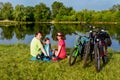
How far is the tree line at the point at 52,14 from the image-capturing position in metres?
124

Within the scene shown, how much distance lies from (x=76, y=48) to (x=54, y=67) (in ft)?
3.49

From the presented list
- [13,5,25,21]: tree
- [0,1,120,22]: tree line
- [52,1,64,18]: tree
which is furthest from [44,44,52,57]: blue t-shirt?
[52,1,64,18]: tree

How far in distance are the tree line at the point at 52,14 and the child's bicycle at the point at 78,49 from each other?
109821 mm

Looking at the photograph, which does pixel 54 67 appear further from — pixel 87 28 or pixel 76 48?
pixel 87 28

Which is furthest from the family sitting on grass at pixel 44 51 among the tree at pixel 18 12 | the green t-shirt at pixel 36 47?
the tree at pixel 18 12

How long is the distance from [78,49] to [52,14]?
12894 centimetres

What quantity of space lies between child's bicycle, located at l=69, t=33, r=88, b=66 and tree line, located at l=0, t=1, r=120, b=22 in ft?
360

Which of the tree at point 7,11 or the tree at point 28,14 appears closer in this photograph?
the tree at point 28,14

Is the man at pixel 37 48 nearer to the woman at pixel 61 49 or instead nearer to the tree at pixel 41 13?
the woman at pixel 61 49

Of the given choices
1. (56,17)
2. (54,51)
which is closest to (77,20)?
(56,17)

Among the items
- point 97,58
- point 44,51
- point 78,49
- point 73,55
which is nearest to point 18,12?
point 44,51

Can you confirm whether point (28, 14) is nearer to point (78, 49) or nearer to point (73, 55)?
point (73, 55)

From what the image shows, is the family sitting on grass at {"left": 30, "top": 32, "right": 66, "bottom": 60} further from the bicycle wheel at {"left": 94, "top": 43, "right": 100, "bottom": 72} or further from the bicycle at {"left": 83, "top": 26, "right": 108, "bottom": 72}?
the bicycle wheel at {"left": 94, "top": 43, "right": 100, "bottom": 72}

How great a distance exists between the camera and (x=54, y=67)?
1031 cm
